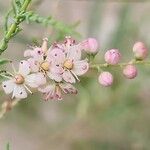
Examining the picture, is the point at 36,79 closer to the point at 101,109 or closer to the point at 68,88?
the point at 68,88

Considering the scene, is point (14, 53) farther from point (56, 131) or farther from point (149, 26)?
point (149, 26)

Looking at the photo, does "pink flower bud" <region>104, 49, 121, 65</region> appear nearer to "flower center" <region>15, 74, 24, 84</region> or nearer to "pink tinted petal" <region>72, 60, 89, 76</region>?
"pink tinted petal" <region>72, 60, 89, 76</region>

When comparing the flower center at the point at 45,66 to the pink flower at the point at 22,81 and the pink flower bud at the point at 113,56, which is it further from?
the pink flower bud at the point at 113,56

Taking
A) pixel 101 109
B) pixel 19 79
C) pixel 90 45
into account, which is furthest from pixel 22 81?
pixel 101 109

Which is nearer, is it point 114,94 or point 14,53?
point 114,94

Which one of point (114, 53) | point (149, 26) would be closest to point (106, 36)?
point (149, 26)
